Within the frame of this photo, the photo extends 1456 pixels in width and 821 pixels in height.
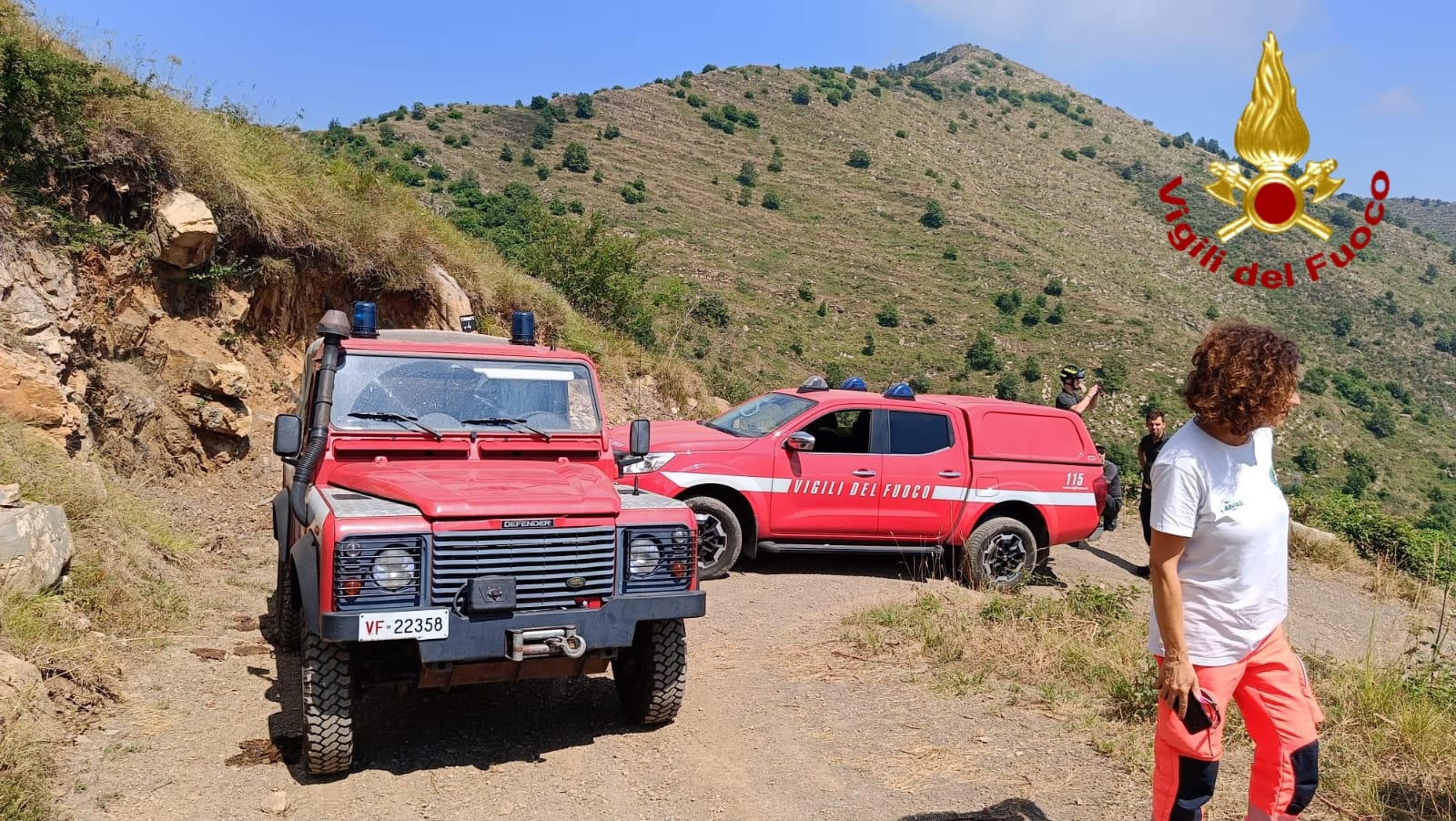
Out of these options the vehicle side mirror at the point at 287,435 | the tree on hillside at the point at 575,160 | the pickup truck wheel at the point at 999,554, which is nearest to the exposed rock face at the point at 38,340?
the vehicle side mirror at the point at 287,435

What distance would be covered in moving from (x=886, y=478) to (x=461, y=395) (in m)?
4.88

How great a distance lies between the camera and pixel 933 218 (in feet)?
208

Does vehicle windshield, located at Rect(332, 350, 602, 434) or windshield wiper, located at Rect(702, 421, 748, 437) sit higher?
vehicle windshield, located at Rect(332, 350, 602, 434)

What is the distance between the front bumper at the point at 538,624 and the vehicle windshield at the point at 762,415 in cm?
454

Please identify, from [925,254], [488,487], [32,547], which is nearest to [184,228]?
[32,547]

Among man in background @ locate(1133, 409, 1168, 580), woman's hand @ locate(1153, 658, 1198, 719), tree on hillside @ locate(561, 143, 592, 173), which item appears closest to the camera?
woman's hand @ locate(1153, 658, 1198, 719)

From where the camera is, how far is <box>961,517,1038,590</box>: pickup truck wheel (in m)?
9.31

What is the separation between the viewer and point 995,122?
93.6 m

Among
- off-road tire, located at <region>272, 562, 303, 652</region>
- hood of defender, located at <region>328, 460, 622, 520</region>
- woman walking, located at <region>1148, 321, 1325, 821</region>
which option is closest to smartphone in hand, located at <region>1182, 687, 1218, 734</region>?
woman walking, located at <region>1148, 321, 1325, 821</region>

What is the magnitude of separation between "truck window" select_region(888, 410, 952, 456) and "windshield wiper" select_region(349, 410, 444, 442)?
5199 millimetres

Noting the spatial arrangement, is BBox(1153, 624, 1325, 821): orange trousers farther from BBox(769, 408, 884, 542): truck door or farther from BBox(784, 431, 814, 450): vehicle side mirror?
BBox(769, 408, 884, 542): truck door

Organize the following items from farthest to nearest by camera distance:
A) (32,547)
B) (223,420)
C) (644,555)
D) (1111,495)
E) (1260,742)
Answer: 1. (1111,495)
2. (223,420)
3. (32,547)
4. (644,555)
5. (1260,742)

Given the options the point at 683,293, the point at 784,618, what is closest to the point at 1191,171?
the point at 683,293

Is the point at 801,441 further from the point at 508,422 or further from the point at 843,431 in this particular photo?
the point at 508,422
